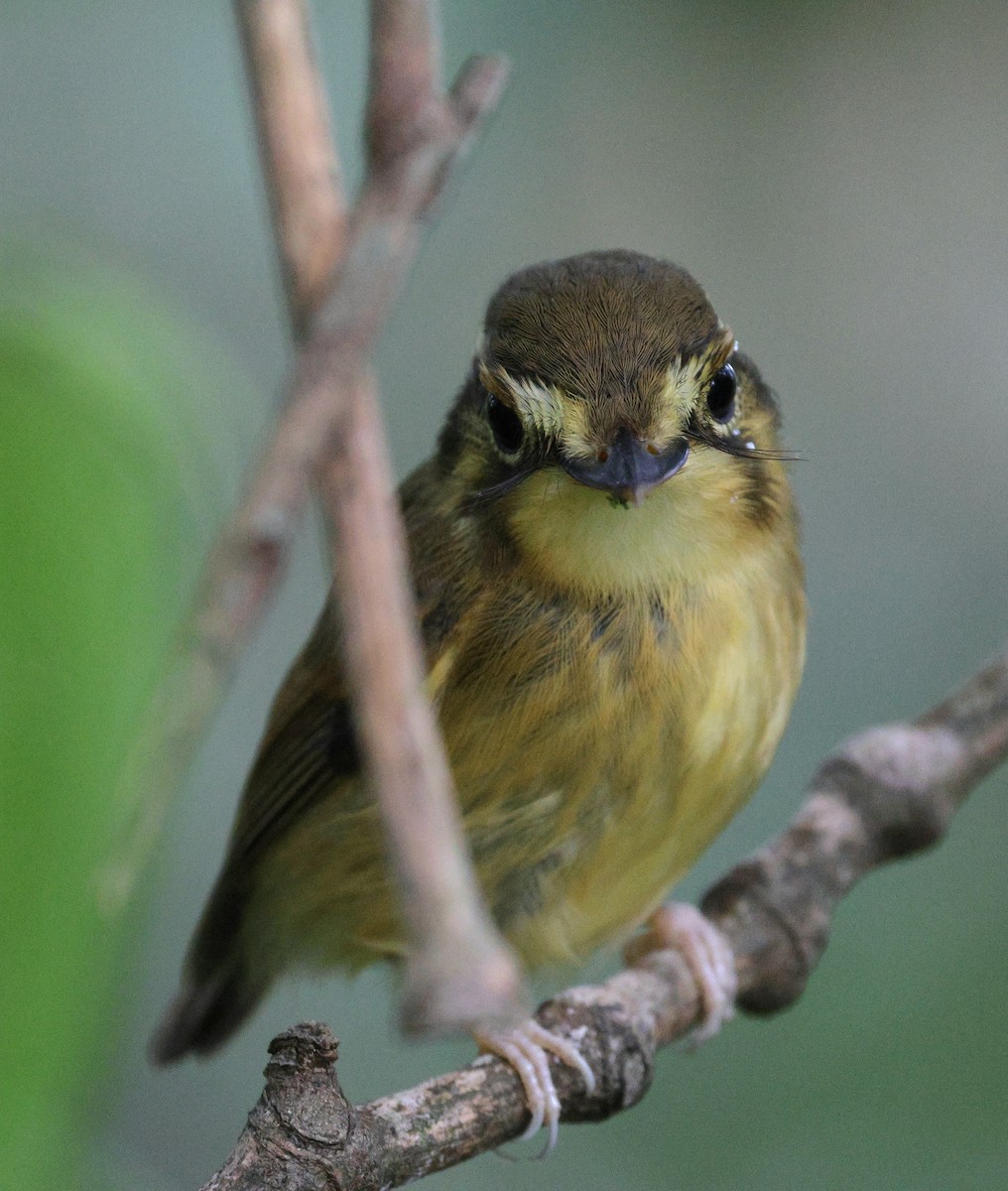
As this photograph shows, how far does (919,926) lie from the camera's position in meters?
3.62

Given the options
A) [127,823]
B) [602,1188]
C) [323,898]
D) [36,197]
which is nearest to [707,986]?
[323,898]

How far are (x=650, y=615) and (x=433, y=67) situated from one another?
1.81 meters

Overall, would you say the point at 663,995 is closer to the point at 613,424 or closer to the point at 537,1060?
the point at 537,1060

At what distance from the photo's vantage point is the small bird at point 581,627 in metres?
2.35

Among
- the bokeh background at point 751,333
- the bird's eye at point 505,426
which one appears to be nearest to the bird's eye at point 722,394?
the bird's eye at point 505,426

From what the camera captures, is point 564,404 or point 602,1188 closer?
point 564,404

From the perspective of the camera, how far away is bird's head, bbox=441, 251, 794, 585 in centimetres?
224

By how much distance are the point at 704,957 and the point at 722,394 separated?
1185mm

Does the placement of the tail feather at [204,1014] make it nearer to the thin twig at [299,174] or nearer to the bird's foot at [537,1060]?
the bird's foot at [537,1060]

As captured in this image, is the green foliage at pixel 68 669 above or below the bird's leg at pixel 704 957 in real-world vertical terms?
below

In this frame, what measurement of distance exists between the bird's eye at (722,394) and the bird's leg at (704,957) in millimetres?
1126

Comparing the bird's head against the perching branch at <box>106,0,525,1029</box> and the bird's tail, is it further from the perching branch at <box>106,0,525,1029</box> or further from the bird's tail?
the perching branch at <box>106,0,525,1029</box>

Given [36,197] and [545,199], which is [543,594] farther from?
[545,199]

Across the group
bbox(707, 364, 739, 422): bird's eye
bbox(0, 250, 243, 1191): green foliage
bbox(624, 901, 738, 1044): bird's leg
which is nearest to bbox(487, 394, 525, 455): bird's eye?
bbox(707, 364, 739, 422): bird's eye
